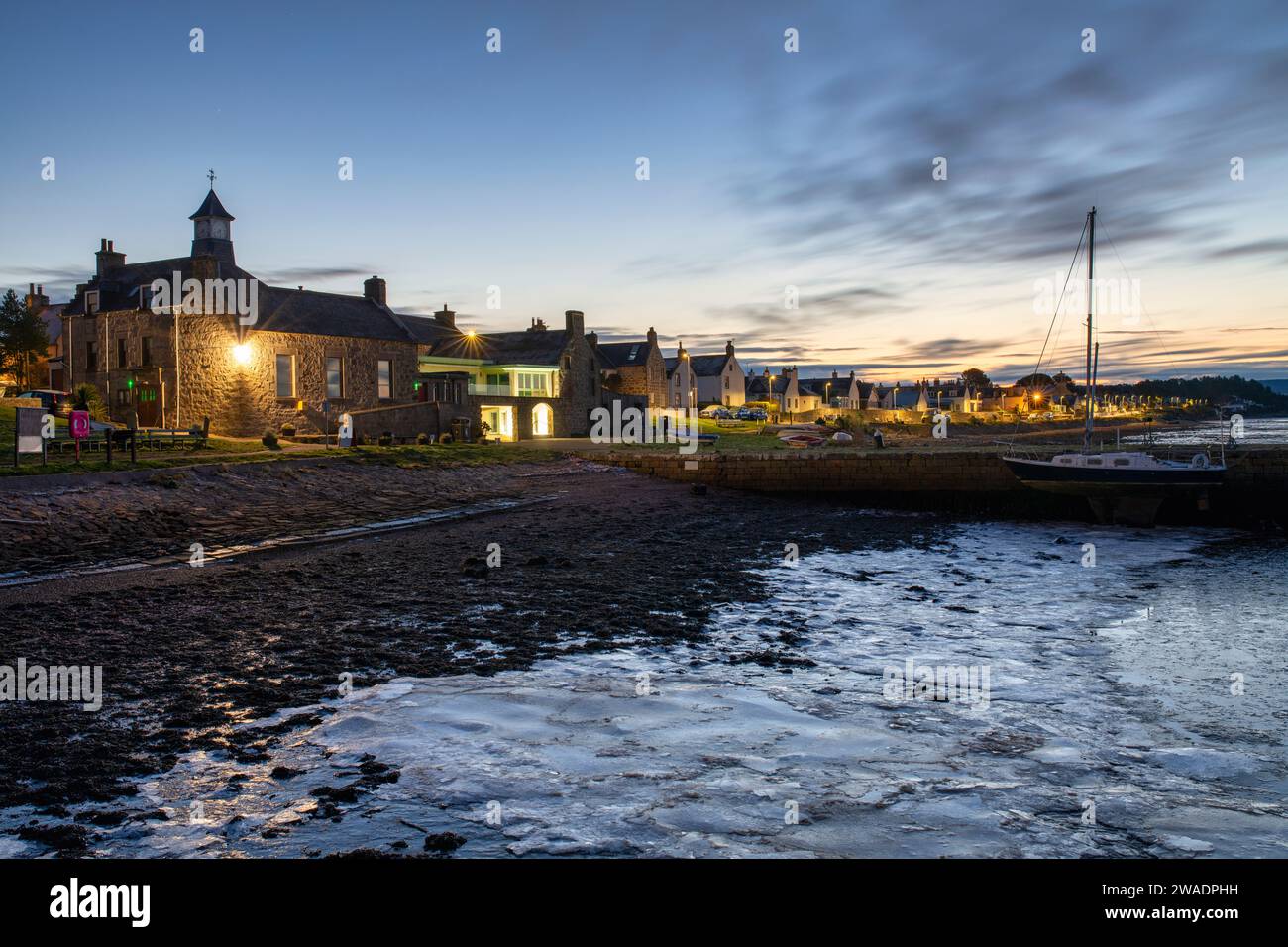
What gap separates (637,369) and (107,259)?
40491 millimetres

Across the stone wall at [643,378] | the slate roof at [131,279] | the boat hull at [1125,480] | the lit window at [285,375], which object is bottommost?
the boat hull at [1125,480]

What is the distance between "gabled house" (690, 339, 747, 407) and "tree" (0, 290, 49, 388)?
6054 centimetres

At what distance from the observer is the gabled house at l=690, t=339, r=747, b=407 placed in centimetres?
9431

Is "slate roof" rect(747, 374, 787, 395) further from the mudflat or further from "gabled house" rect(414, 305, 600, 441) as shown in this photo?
the mudflat

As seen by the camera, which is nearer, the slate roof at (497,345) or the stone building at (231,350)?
the stone building at (231,350)

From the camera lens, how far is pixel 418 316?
62.8m

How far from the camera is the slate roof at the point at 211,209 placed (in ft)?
137

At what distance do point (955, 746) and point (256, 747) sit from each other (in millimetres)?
5975

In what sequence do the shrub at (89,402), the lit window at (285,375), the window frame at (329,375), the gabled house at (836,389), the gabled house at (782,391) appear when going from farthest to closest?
the gabled house at (836,389)
the gabled house at (782,391)
the window frame at (329,375)
the lit window at (285,375)
the shrub at (89,402)

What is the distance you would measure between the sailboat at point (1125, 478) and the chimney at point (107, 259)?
45875 millimetres

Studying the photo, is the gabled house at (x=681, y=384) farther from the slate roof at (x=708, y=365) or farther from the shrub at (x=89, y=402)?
the shrub at (x=89, y=402)

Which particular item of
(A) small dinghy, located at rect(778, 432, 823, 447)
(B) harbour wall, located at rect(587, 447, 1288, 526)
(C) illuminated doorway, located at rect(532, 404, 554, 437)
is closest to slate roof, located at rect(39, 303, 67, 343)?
(C) illuminated doorway, located at rect(532, 404, 554, 437)

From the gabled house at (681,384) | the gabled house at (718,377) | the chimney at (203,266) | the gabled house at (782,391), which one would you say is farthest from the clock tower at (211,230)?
the gabled house at (782,391)

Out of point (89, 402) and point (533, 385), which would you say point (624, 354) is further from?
point (89, 402)
